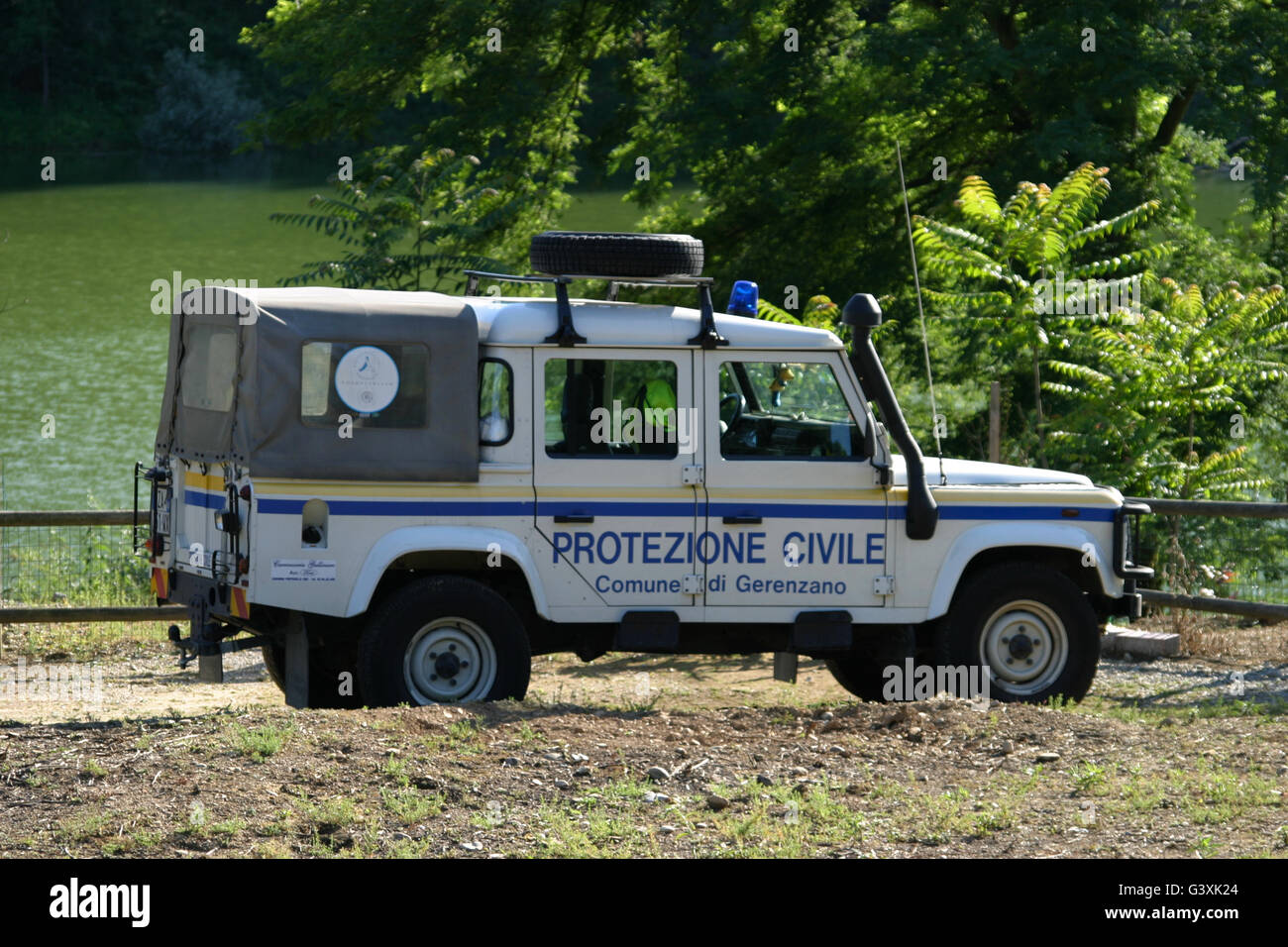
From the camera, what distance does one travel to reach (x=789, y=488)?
8.55 meters

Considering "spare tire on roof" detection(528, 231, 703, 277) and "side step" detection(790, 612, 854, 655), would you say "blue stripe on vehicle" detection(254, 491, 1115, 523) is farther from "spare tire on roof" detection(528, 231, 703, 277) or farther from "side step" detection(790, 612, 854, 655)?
"spare tire on roof" detection(528, 231, 703, 277)

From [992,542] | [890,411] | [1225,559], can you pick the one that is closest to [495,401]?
[890,411]

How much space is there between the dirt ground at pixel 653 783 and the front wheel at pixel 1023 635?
345 millimetres

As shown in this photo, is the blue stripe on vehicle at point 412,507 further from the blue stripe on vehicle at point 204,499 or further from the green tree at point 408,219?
the green tree at point 408,219

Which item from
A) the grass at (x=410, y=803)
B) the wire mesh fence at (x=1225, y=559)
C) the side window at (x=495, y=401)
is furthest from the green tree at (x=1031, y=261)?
the grass at (x=410, y=803)

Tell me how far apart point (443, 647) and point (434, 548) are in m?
0.60

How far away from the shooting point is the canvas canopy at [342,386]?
795 centimetres

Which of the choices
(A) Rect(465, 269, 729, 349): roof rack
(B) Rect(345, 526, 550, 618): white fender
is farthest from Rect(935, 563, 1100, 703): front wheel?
(B) Rect(345, 526, 550, 618): white fender

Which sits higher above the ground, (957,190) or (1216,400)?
(957,190)

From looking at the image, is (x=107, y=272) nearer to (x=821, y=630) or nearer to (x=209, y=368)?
(x=209, y=368)

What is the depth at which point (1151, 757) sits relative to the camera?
7.57 m
